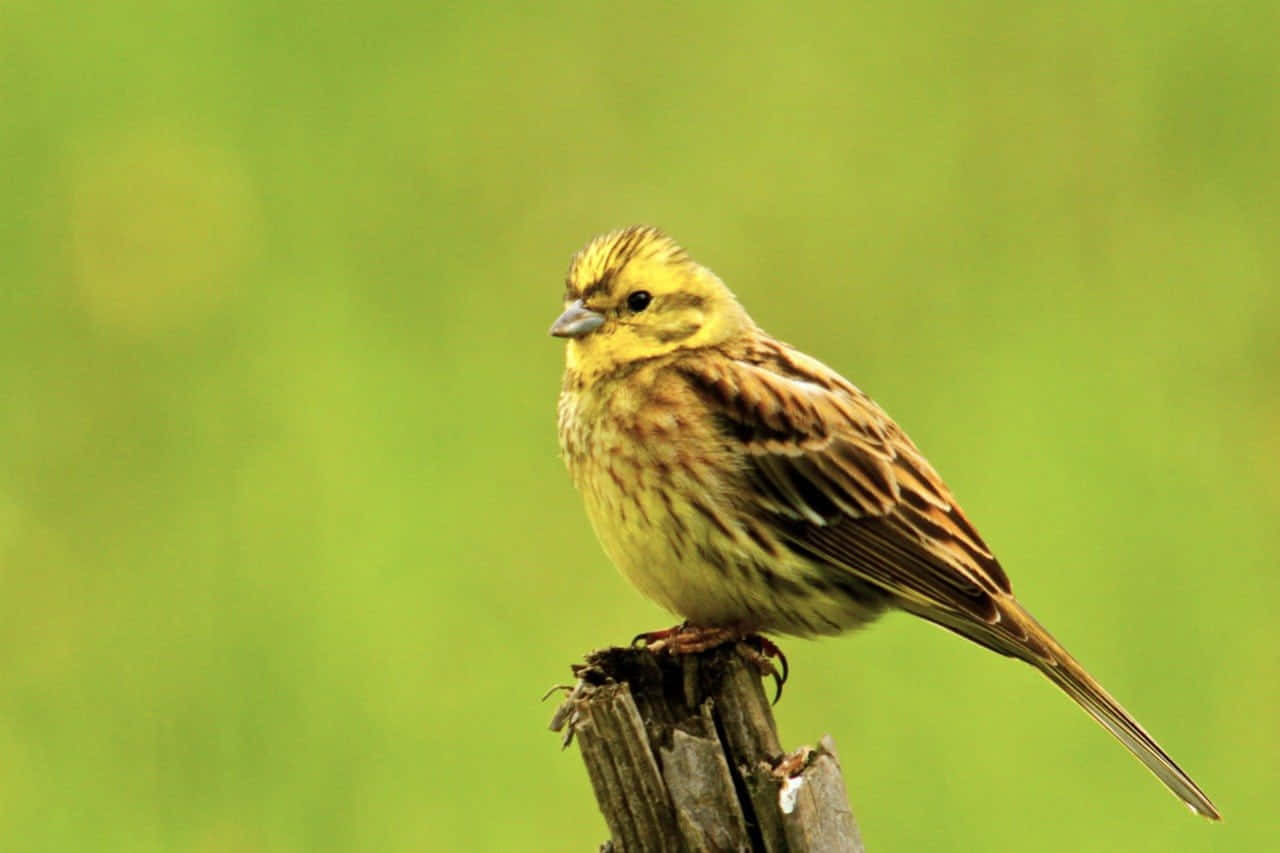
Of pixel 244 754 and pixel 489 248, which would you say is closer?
pixel 244 754

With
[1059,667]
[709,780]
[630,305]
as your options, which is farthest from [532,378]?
[709,780]

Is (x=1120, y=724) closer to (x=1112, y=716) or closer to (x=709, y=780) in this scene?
(x=1112, y=716)

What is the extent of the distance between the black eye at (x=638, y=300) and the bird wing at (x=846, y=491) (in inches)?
7.2

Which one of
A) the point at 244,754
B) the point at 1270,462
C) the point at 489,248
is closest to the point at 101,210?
the point at 489,248

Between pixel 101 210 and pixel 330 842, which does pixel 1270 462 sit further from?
pixel 101 210

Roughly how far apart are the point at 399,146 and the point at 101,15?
1.03m

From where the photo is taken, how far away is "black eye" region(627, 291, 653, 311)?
18.9ft

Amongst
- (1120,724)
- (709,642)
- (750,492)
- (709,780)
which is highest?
(750,492)

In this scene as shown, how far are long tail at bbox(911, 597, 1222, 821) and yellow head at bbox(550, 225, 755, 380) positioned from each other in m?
0.87

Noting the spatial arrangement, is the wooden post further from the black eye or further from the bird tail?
the black eye

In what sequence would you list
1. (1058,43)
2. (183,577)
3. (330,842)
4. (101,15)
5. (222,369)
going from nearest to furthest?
(330,842) < (183,577) < (222,369) < (101,15) < (1058,43)

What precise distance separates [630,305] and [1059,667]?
1266mm

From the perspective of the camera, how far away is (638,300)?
5.78 metres

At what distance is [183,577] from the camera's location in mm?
6938
